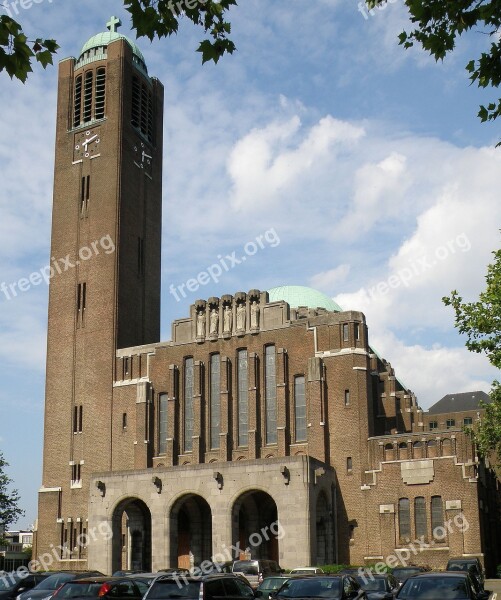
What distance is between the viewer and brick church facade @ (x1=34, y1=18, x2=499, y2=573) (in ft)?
156

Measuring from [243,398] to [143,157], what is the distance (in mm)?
21490

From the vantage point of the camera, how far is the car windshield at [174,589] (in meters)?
17.6

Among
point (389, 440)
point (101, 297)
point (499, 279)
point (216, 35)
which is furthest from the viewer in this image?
point (101, 297)

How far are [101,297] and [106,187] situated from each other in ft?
26.7

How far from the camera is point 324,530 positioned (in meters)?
48.2

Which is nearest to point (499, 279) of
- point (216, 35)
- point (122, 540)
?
point (216, 35)

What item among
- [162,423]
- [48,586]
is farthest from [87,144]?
[48,586]

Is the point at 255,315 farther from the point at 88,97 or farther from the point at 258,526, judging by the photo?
the point at 88,97

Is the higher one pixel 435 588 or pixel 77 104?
pixel 77 104

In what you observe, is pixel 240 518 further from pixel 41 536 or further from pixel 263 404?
pixel 41 536

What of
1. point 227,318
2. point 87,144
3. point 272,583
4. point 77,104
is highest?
point 77,104

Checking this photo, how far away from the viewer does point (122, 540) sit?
173 ft

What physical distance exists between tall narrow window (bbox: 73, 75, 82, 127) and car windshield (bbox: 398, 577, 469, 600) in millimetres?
53219

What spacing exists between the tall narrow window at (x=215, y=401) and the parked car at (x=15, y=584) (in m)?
26.4
